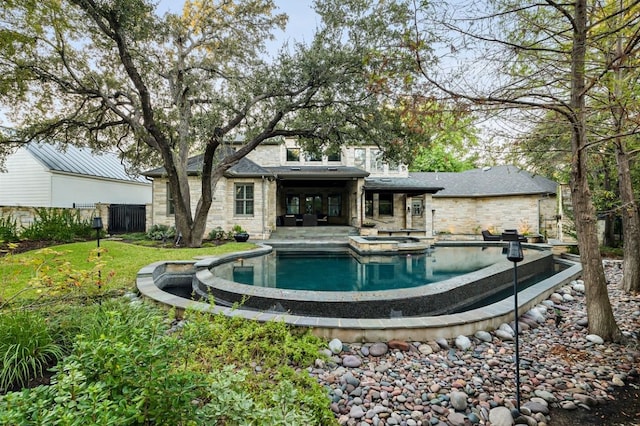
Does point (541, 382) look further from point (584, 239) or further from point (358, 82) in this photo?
point (358, 82)

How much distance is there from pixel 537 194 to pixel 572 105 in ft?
56.7

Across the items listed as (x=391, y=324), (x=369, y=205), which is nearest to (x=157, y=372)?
(x=391, y=324)

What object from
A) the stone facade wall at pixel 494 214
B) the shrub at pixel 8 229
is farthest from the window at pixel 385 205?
the shrub at pixel 8 229

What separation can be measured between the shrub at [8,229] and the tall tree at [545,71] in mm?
13716

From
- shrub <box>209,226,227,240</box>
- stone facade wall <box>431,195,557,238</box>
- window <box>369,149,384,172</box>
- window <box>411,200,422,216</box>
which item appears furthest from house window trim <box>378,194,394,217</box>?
shrub <box>209,226,227,240</box>

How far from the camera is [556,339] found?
4141 mm

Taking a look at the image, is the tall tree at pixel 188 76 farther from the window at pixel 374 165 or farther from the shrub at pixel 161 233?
the window at pixel 374 165

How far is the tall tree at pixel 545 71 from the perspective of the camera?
11.4 feet

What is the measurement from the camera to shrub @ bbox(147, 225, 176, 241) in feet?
45.3

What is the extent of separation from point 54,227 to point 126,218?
5.88 metres

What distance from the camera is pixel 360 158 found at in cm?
2031

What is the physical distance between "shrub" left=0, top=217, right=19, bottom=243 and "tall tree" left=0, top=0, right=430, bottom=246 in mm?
3354

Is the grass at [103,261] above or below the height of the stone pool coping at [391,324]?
above

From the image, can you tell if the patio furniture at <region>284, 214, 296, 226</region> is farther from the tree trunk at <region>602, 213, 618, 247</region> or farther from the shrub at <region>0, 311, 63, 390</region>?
the shrub at <region>0, 311, 63, 390</region>
